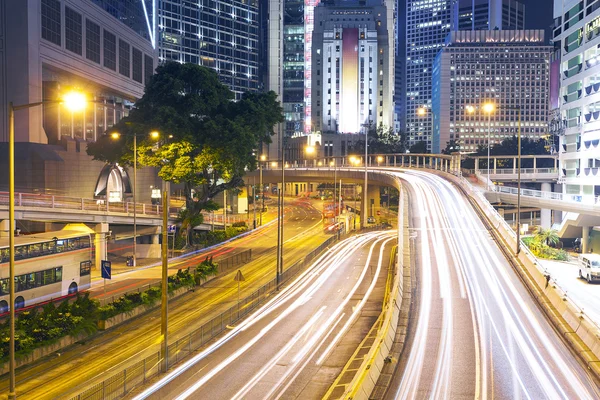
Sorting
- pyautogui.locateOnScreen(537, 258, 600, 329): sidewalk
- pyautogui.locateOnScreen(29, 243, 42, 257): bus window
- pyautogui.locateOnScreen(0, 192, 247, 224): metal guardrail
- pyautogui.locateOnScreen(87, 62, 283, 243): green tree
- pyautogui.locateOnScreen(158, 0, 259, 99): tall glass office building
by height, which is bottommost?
pyautogui.locateOnScreen(537, 258, 600, 329): sidewalk

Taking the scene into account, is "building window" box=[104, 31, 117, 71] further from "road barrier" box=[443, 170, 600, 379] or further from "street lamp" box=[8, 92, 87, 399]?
"street lamp" box=[8, 92, 87, 399]

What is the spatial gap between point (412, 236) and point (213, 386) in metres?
30.1

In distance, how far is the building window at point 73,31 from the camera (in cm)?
7075

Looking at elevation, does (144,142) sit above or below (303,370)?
above

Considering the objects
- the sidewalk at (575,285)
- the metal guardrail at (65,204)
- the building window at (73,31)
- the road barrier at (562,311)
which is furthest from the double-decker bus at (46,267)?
the building window at (73,31)

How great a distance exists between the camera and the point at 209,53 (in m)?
172

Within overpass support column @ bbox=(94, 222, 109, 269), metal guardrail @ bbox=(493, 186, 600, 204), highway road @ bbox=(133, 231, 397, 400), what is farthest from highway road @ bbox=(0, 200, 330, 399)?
metal guardrail @ bbox=(493, 186, 600, 204)

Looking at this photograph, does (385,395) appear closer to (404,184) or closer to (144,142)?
(144,142)

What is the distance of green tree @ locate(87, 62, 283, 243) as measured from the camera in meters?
56.3

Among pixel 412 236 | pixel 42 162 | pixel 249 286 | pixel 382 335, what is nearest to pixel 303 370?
pixel 382 335

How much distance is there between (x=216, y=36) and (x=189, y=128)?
12569 cm

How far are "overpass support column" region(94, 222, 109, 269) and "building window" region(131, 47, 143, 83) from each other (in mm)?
46123

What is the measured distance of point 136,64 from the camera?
305 feet

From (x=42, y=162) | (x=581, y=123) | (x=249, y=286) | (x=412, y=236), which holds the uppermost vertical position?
(x=581, y=123)
